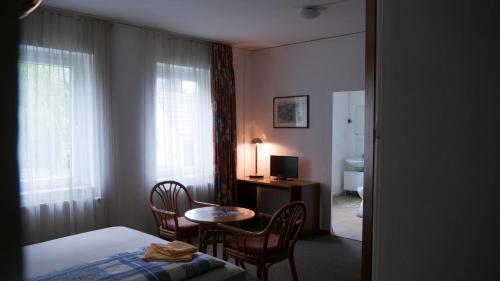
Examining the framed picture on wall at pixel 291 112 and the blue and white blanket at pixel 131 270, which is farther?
the framed picture on wall at pixel 291 112

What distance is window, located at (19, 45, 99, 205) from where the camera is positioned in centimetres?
333

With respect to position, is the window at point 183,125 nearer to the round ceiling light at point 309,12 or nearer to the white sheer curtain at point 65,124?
the white sheer curtain at point 65,124

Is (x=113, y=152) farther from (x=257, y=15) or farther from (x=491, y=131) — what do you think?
(x=491, y=131)

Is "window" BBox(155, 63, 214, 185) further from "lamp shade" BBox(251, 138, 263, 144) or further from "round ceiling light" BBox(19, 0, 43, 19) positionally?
"round ceiling light" BBox(19, 0, 43, 19)

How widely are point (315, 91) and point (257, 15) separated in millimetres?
1609

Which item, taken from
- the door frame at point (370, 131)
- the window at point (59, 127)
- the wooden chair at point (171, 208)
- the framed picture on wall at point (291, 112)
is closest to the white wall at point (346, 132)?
the framed picture on wall at point (291, 112)

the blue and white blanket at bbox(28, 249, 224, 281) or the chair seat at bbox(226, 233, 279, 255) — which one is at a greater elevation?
the blue and white blanket at bbox(28, 249, 224, 281)

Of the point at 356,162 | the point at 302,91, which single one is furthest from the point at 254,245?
the point at 356,162

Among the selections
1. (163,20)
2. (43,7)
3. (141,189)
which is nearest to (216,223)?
(141,189)

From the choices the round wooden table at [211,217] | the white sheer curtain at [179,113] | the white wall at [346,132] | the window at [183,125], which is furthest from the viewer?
the white wall at [346,132]

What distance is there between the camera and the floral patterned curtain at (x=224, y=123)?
500 centimetres

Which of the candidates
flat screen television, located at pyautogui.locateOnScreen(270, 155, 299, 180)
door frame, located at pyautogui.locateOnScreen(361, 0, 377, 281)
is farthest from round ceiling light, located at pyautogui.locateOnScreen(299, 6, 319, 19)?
door frame, located at pyautogui.locateOnScreen(361, 0, 377, 281)

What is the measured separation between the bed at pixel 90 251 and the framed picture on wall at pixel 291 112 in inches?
113

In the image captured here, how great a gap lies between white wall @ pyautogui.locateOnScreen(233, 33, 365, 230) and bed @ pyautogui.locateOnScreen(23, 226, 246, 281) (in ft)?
9.01
